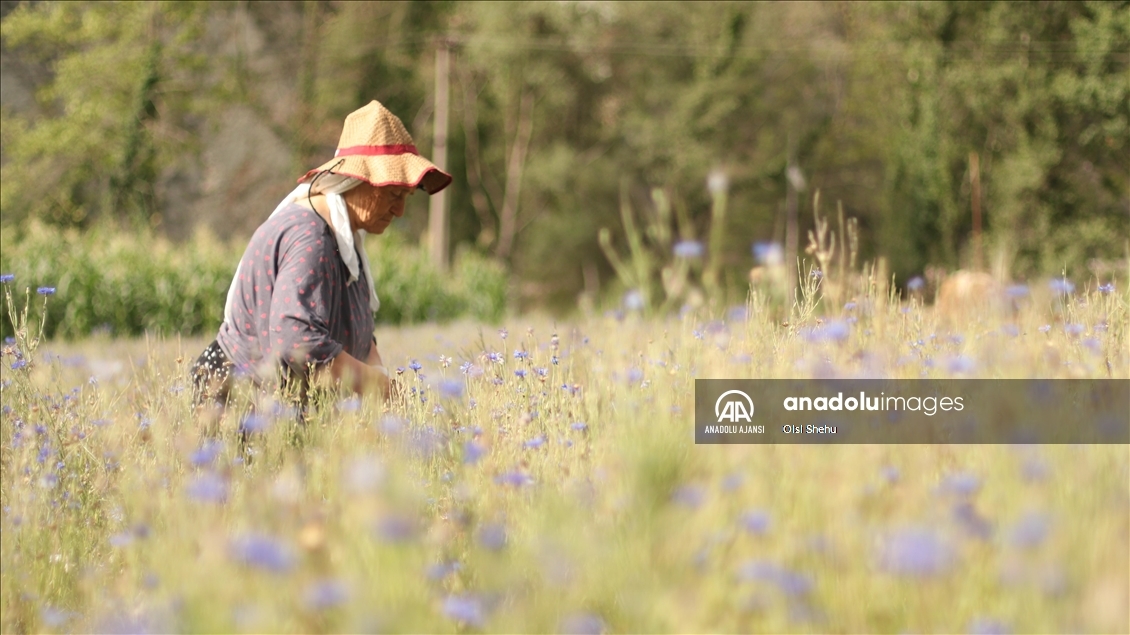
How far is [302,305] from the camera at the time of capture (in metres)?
3.64

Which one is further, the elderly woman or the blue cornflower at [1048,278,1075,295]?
the blue cornflower at [1048,278,1075,295]

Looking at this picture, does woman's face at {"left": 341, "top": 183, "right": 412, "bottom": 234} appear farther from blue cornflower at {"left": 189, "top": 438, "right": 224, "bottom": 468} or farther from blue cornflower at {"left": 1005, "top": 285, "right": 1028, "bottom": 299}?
blue cornflower at {"left": 1005, "top": 285, "right": 1028, "bottom": 299}

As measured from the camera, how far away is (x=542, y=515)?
2.33 m

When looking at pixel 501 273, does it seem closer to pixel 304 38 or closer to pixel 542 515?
pixel 304 38

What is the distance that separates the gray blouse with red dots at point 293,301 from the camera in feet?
11.9

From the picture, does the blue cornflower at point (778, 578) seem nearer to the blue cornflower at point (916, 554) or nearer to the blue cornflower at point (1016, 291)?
the blue cornflower at point (916, 554)

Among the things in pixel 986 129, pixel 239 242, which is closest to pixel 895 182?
pixel 986 129

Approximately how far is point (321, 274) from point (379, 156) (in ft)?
1.76

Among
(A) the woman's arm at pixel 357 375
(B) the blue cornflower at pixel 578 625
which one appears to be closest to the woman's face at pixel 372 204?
(A) the woman's arm at pixel 357 375

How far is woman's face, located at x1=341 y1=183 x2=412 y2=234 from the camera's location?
4027 mm

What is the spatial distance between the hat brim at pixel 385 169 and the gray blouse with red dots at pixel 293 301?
203mm

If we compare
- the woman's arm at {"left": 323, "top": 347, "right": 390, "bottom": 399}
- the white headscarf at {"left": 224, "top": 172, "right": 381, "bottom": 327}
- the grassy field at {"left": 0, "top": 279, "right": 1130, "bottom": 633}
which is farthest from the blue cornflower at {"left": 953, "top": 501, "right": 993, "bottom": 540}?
the white headscarf at {"left": 224, "top": 172, "right": 381, "bottom": 327}

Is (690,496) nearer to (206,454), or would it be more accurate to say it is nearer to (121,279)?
(206,454)

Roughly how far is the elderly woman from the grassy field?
1.30 ft
